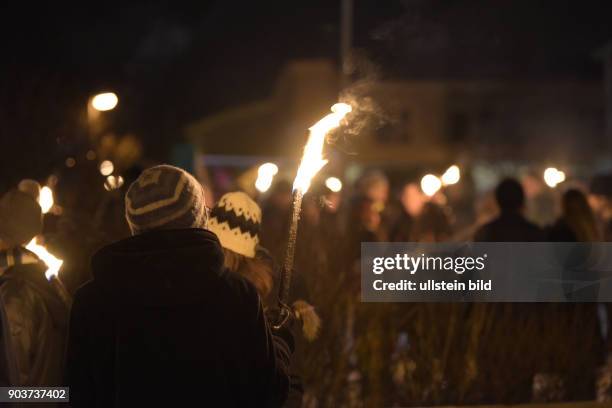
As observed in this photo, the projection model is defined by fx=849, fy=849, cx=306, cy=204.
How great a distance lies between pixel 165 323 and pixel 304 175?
3.31 ft

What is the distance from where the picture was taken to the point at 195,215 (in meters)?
2.68

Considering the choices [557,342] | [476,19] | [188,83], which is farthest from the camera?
[188,83]

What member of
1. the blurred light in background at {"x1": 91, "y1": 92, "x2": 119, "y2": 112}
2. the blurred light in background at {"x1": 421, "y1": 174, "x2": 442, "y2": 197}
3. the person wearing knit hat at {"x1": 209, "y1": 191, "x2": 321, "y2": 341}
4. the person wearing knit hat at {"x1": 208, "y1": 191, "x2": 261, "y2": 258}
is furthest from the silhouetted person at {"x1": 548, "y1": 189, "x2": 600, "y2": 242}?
the blurred light in background at {"x1": 91, "y1": 92, "x2": 119, "y2": 112}

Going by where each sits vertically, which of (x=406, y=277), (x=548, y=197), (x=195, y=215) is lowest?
(x=195, y=215)

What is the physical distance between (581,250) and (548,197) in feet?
18.2

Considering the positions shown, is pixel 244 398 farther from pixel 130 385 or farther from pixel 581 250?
pixel 581 250

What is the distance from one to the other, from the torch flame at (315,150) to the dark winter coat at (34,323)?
121 cm

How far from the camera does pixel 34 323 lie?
357cm

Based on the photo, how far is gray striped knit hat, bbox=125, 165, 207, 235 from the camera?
2629mm

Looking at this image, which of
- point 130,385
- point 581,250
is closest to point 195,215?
point 130,385

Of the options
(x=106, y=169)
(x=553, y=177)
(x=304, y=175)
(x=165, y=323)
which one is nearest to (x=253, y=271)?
(x=304, y=175)

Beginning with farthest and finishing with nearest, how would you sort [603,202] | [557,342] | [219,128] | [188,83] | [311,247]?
[219,128], [188,83], [603,202], [311,247], [557,342]

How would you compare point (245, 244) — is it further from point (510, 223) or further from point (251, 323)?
point (510, 223)

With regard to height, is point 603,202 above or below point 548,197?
below
